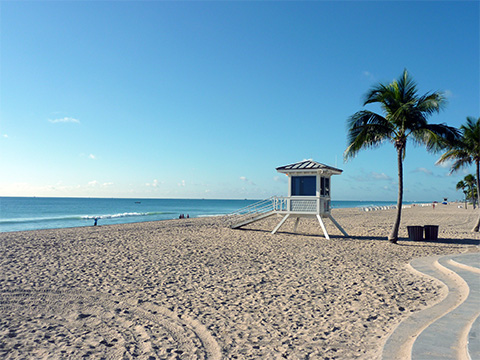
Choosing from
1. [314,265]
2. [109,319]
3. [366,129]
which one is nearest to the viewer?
[109,319]

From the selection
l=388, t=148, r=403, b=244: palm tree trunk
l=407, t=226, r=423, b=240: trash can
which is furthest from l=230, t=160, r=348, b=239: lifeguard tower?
l=407, t=226, r=423, b=240: trash can

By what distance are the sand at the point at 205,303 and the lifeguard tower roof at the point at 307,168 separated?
5367 millimetres

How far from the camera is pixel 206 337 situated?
4.64 m

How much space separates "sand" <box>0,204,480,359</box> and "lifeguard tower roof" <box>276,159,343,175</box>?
5.37 meters

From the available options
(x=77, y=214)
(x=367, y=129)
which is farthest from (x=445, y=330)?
(x=77, y=214)

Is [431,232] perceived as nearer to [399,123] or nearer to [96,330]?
[399,123]

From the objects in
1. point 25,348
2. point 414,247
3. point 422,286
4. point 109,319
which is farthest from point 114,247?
point 414,247

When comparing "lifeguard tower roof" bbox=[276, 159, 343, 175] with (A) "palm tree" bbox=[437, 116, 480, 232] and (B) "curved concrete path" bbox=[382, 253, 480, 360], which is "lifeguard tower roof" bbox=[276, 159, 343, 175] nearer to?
(A) "palm tree" bbox=[437, 116, 480, 232]

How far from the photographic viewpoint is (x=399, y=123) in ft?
46.1

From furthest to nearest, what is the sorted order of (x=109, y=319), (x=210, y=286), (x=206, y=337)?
(x=210, y=286) → (x=109, y=319) → (x=206, y=337)

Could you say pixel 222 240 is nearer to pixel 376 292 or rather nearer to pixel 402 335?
pixel 376 292

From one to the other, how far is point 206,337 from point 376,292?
3.74 metres

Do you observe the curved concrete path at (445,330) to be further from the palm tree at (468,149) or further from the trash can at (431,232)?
the palm tree at (468,149)

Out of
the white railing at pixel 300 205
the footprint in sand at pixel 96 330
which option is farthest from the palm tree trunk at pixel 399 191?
the footprint in sand at pixel 96 330
